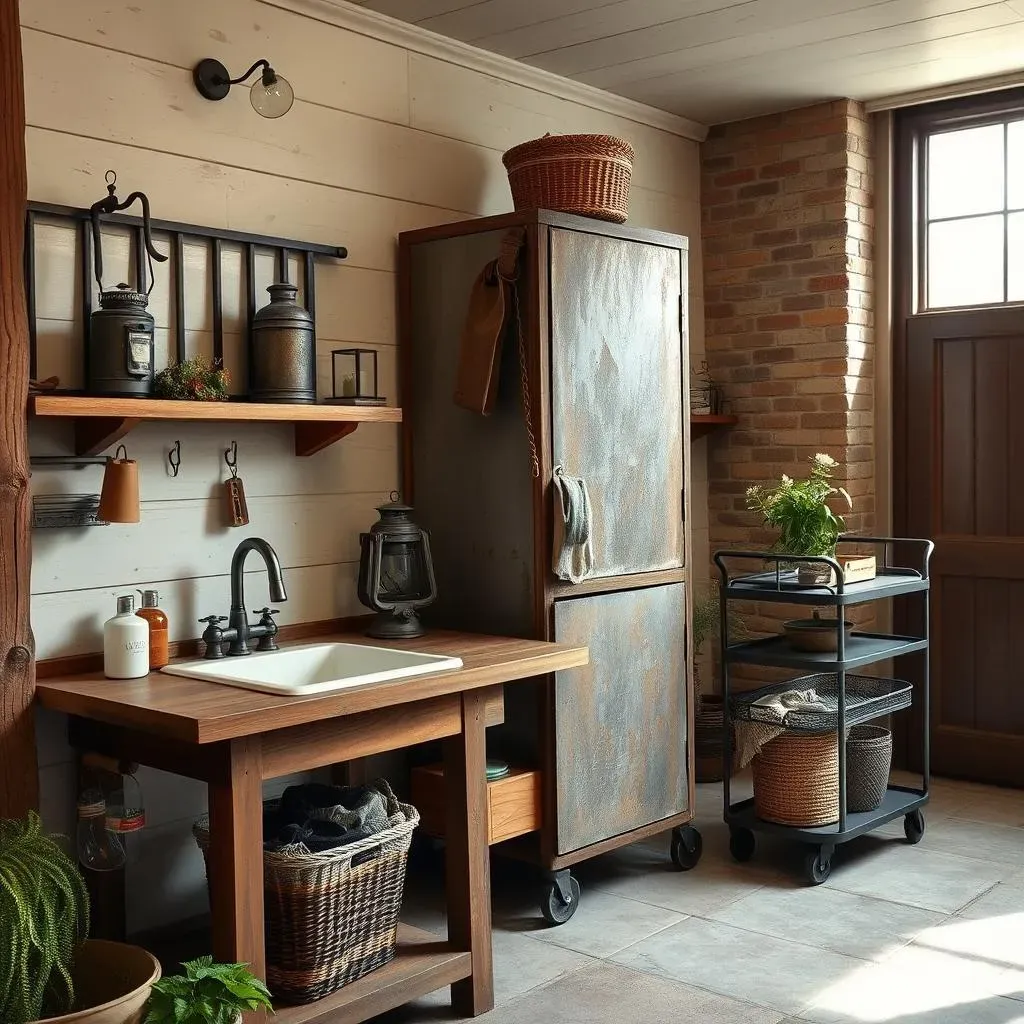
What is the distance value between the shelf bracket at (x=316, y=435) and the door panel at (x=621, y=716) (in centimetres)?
74

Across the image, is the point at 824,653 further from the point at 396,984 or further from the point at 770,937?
the point at 396,984

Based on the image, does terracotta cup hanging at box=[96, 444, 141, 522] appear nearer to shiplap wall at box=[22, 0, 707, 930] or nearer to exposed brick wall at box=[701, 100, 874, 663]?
shiplap wall at box=[22, 0, 707, 930]

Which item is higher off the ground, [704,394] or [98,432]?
[704,394]

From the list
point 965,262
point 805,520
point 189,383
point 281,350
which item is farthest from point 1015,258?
point 189,383

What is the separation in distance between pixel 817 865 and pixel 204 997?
1998 mm

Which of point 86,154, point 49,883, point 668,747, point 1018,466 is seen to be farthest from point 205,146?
point 1018,466

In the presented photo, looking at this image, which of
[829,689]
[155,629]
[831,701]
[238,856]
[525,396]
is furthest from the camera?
[829,689]

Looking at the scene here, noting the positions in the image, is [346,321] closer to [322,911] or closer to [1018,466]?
[322,911]

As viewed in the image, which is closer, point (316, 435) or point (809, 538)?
point (316, 435)

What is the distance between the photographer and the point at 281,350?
317 cm

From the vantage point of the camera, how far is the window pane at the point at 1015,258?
4.44m

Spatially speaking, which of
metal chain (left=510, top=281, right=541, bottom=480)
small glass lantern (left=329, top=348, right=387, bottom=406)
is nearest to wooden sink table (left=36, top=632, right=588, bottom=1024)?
metal chain (left=510, top=281, right=541, bottom=480)

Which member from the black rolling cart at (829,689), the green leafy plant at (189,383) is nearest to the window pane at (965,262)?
the black rolling cart at (829,689)

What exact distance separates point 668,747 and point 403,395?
1.30 m
